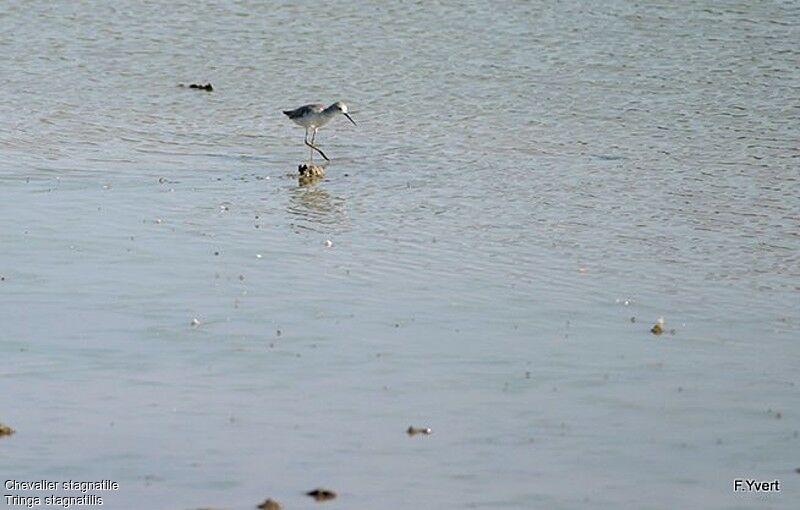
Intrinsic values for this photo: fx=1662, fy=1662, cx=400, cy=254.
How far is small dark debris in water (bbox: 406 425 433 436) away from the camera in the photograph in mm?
7719

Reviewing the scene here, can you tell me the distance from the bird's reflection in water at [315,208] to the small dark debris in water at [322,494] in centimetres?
536

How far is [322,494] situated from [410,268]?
4140 mm

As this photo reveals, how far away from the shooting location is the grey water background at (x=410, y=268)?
24.5ft

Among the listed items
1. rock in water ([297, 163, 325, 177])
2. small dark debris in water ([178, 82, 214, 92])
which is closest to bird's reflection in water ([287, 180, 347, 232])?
rock in water ([297, 163, 325, 177])

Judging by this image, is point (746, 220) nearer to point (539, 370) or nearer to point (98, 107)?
point (539, 370)

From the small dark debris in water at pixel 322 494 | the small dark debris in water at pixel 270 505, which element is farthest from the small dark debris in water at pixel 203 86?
the small dark debris in water at pixel 270 505

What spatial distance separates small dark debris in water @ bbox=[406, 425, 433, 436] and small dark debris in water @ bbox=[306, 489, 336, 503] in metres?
0.84

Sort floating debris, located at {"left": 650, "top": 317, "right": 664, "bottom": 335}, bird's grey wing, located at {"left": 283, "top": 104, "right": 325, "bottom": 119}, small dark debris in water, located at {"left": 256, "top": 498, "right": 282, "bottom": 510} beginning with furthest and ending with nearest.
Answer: bird's grey wing, located at {"left": 283, "top": 104, "right": 325, "bottom": 119} < floating debris, located at {"left": 650, "top": 317, "right": 664, "bottom": 335} < small dark debris in water, located at {"left": 256, "top": 498, "right": 282, "bottom": 510}

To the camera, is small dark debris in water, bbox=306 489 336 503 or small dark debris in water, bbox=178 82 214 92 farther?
small dark debris in water, bbox=178 82 214 92

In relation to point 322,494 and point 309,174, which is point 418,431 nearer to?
point 322,494

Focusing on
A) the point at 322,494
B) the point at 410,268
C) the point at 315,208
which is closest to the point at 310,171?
the point at 315,208

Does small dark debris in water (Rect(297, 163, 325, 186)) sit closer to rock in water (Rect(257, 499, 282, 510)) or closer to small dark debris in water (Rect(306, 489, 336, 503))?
small dark debris in water (Rect(306, 489, 336, 503))

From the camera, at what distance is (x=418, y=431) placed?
774cm

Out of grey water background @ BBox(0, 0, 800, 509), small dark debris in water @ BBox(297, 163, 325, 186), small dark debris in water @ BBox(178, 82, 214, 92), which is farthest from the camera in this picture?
small dark debris in water @ BBox(178, 82, 214, 92)
